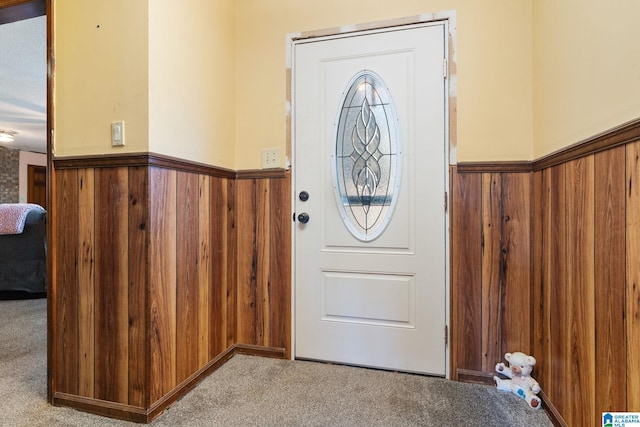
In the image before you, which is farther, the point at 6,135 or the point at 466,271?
the point at 6,135

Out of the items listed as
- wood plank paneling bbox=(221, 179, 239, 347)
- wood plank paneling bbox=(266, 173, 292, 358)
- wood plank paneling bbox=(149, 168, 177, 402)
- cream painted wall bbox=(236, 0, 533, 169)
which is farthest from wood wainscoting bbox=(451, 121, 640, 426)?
wood plank paneling bbox=(149, 168, 177, 402)

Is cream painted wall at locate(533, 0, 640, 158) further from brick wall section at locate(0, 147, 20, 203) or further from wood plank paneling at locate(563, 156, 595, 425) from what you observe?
brick wall section at locate(0, 147, 20, 203)

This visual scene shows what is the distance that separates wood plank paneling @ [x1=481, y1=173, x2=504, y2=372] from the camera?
5.43 ft

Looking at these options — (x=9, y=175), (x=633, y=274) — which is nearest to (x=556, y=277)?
(x=633, y=274)

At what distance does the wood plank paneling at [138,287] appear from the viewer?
4.46ft

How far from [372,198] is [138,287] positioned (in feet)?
3.93

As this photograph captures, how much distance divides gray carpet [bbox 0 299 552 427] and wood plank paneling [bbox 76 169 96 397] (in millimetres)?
175

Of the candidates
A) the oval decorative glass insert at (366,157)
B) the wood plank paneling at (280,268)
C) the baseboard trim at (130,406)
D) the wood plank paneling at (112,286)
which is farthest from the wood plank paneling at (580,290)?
the wood plank paneling at (112,286)

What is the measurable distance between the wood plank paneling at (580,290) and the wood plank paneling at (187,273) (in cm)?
161

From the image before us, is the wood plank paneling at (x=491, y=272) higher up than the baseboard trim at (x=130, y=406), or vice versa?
the wood plank paneling at (x=491, y=272)

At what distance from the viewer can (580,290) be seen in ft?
3.91

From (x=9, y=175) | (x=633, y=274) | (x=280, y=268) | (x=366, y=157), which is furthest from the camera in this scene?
(x=9, y=175)

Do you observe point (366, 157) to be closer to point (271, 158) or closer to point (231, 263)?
point (271, 158)

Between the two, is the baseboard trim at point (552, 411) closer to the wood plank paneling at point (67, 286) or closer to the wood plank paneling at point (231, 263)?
the wood plank paneling at point (231, 263)
